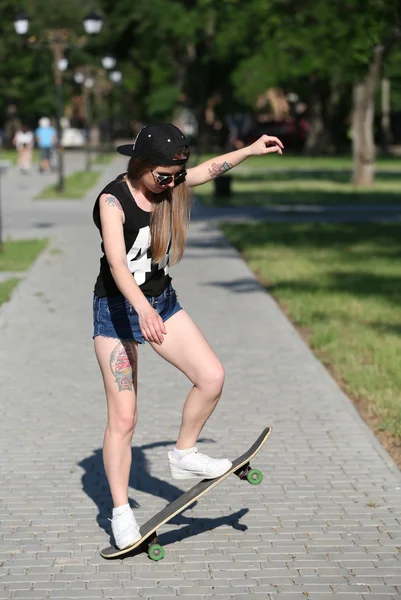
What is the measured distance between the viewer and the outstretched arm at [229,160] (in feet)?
18.1

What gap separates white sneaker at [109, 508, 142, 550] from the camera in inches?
205

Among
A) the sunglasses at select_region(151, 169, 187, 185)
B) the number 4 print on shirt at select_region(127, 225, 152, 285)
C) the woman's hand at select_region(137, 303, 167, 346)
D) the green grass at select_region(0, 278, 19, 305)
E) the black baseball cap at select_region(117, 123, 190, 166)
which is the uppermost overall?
the black baseball cap at select_region(117, 123, 190, 166)

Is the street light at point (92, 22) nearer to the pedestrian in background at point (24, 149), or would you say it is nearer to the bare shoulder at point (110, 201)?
the pedestrian in background at point (24, 149)

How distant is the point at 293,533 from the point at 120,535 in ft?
2.77

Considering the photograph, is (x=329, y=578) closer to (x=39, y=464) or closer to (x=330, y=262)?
(x=39, y=464)

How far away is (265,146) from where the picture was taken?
558 centimetres

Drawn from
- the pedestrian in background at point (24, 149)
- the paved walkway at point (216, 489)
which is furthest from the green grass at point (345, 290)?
the pedestrian in background at point (24, 149)

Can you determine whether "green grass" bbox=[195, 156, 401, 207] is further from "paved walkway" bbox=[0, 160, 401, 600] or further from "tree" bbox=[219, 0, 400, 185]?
"paved walkway" bbox=[0, 160, 401, 600]

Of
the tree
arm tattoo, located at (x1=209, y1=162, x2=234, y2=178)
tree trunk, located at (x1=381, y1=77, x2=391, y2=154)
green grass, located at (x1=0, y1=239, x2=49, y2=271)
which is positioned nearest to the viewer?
arm tattoo, located at (x1=209, y1=162, x2=234, y2=178)

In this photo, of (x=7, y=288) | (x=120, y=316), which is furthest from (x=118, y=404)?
(x=7, y=288)

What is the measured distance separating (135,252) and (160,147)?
463 mm

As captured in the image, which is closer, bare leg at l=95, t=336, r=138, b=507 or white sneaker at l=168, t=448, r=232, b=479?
bare leg at l=95, t=336, r=138, b=507

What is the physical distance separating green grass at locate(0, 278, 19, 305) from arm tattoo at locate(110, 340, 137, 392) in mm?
7859

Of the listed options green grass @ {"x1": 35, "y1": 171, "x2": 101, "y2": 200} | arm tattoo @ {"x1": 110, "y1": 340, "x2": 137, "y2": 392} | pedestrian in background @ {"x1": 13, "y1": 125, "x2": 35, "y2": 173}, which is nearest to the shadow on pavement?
arm tattoo @ {"x1": 110, "y1": 340, "x2": 137, "y2": 392}
